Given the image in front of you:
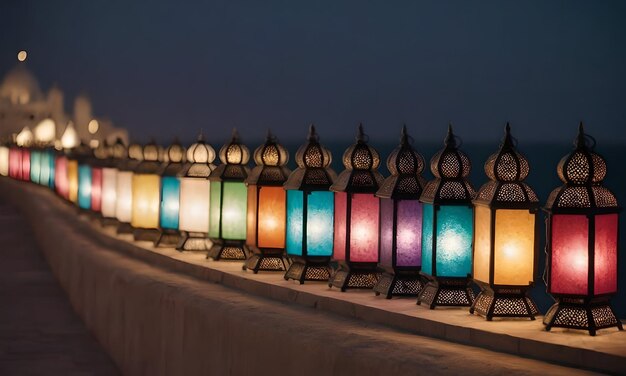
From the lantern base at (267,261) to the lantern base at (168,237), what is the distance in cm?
292

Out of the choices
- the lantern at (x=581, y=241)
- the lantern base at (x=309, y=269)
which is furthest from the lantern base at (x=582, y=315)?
the lantern base at (x=309, y=269)

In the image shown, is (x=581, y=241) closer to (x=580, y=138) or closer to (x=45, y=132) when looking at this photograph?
(x=580, y=138)

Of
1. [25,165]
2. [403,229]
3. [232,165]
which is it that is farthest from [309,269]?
[25,165]

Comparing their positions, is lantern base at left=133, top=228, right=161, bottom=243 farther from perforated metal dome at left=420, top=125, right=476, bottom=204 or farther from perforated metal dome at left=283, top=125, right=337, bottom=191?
perforated metal dome at left=420, top=125, right=476, bottom=204

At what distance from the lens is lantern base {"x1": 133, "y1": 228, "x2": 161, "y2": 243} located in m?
15.1

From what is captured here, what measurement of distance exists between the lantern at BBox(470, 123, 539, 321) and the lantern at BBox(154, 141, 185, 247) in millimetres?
6191

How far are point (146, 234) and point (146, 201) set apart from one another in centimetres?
56

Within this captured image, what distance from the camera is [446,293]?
898 cm

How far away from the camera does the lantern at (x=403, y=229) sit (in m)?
9.65

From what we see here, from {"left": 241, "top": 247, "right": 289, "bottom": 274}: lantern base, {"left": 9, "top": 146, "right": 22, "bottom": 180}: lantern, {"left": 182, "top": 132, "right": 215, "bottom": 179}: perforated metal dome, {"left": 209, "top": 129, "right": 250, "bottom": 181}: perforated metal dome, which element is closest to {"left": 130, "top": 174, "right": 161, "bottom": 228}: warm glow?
{"left": 182, "top": 132, "right": 215, "bottom": 179}: perforated metal dome

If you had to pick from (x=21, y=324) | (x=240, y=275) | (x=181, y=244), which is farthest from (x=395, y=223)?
(x=21, y=324)

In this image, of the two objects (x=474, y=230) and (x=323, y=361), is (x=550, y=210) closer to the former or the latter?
(x=474, y=230)

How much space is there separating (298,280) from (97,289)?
3413mm

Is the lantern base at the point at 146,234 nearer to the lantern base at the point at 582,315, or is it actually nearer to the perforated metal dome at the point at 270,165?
the perforated metal dome at the point at 270,165
